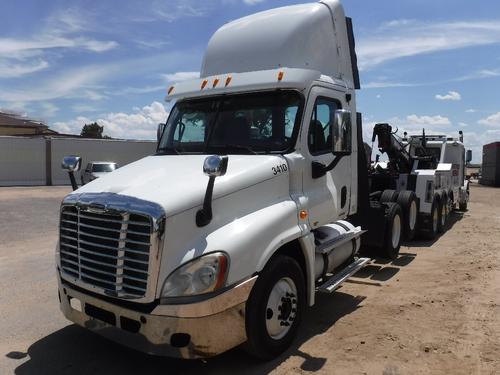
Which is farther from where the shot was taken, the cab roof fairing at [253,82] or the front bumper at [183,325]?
the cab roof fairing at [253,82]

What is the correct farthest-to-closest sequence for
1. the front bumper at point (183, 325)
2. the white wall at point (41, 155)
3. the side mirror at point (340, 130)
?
the white wall at point (41, 155) → the side mirror at point (340, 130) → the front bumper at point (183, 325)

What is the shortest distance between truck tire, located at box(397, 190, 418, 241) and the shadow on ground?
16.6 feet

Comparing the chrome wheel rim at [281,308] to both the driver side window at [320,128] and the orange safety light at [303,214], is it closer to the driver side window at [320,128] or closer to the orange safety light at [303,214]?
the orange safety light at [303,214]

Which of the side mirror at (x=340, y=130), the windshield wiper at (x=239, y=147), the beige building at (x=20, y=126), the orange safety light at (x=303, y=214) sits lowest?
the orange safety light at (x=303, y=214)

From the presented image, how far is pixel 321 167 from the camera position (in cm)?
511

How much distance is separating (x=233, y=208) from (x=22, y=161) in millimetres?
30516

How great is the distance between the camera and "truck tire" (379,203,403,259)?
8.21 m

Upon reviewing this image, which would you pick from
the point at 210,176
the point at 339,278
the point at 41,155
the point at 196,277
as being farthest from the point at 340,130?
the point at 41,155

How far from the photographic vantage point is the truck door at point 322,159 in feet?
16.5

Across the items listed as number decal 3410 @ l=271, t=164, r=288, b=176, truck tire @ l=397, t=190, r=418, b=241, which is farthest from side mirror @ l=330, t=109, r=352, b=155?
truck tire @ l=397, t=190, r=418, b=241

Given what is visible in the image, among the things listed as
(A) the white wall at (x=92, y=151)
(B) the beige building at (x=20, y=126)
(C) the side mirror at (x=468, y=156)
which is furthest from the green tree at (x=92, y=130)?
(C) the side mirror at (x=468, y=156)

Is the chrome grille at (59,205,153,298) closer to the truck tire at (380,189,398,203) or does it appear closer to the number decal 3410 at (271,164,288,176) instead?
the number decal 3410 at (271,164,288,176)

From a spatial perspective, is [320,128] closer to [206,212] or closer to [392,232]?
[206,212]

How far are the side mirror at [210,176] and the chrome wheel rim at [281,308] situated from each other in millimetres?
1001
